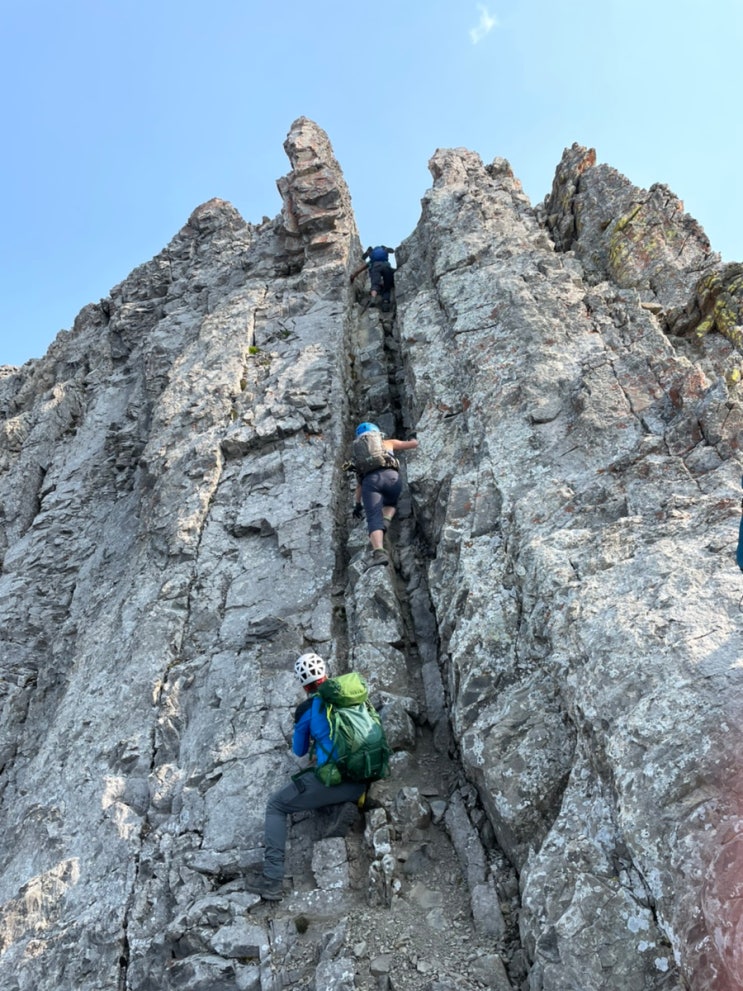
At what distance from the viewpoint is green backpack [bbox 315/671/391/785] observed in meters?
9.62

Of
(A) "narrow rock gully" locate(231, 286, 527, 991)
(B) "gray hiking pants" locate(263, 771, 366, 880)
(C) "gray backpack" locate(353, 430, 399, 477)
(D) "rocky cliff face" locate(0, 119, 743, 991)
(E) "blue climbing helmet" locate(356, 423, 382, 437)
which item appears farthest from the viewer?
(E) "blue climbing helmet" locate(356, 423, 382, 437)

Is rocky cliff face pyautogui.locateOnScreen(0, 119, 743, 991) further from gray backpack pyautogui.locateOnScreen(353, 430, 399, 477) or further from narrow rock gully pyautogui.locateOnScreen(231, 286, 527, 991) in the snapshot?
gray backpack pyautogui.locateOnScreen(353, 430, 399, 477)

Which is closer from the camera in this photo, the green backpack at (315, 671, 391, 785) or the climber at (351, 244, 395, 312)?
the green backpack at (315, 671, 391, 785)

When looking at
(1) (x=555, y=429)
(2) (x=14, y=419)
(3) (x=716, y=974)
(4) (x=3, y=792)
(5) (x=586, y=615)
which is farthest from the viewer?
(2) (x=14, y=419)

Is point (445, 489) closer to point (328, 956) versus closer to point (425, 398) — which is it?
point (425, 398)

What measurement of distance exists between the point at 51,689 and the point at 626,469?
43.5ft

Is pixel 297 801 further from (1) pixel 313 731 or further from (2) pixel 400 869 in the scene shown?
(2) pixel 400 869

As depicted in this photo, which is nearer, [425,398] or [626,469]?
[626,469]

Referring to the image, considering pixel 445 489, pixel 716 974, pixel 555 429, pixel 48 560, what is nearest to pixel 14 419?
pixel 48 560

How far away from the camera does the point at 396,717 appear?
37.1 ft

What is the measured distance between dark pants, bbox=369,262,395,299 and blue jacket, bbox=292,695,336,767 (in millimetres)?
16928

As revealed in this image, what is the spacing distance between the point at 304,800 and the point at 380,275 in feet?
60.3

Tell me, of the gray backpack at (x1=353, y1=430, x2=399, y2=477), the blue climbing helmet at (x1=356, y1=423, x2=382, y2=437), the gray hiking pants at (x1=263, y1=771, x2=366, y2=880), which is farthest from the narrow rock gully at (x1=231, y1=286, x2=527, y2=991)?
the blue climbing helmet at (x1=356, y1=423, x2=382, y2=437)

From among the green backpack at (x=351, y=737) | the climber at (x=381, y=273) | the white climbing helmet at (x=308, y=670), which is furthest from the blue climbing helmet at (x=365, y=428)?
the climber at (x=381, y=273)
